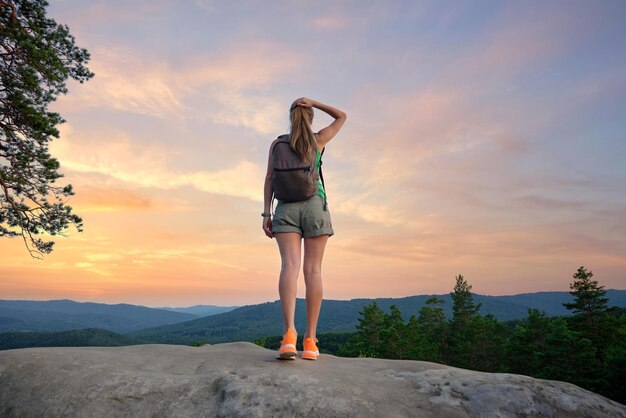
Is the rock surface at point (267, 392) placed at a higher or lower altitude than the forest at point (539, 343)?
higher

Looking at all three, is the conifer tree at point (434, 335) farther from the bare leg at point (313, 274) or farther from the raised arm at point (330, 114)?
the raised arm at point (330, 114)

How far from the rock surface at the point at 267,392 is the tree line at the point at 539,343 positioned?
28214 millimetres

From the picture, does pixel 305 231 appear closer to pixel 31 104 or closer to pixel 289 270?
pixel 289 270

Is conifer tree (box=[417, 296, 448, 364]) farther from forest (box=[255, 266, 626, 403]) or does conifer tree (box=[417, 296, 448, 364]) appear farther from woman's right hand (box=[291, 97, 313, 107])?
woman's right hand (box=[291, 97, 313, 107])

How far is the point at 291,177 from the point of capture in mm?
5102

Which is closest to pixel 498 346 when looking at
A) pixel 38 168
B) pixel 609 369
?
pixel 609 369

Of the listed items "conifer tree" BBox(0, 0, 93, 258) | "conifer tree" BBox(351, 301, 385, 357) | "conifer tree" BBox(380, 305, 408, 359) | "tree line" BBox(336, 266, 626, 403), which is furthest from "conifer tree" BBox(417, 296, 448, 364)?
"conifer tree" BBox(0, 0, 93, 258)

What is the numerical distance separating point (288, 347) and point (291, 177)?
2.04 metres

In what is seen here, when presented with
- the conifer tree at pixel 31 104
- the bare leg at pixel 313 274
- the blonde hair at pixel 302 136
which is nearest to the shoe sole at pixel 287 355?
the bare leg at pixel 313 274

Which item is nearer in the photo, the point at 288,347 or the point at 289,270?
the point at 288,347

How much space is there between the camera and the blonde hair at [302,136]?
5.16m

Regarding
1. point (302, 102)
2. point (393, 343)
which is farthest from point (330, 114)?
point (393, 343)

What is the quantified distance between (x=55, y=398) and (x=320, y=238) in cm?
330

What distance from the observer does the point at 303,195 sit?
5133mm
